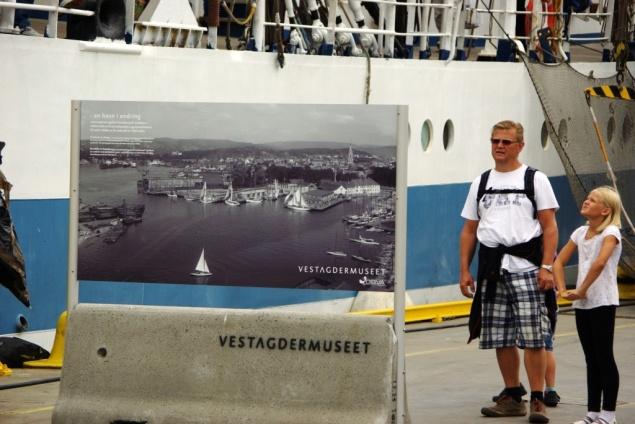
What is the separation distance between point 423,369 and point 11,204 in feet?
12.0

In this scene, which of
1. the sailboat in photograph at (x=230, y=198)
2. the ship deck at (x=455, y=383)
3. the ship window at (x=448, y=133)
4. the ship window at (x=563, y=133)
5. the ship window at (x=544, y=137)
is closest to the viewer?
the sailboat in photograph at (x=230, y=198)

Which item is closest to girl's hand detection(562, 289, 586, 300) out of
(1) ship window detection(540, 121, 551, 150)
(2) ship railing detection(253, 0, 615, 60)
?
(2) ship railing detection(253, 0, 615, 60)

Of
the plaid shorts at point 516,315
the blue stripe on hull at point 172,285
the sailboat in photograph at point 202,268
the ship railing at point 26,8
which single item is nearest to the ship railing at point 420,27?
the ship railing at point 26,8

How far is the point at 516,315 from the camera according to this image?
31.6 feet

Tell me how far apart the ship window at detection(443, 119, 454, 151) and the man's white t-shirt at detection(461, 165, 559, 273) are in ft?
26.6

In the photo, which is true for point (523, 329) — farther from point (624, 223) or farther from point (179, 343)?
point (624, 223)

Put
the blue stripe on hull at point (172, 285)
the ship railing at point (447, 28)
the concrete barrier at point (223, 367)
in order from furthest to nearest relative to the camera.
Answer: the ship railing at point (447, 28) → the blue stripe on hull at point (172, 285) → the concrete barrier at point (223, 367)

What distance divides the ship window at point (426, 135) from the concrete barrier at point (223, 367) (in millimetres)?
9076

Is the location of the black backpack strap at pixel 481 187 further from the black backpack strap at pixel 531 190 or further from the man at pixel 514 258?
the black backpack strap at pixel 531 190

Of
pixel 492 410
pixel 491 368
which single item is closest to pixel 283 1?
pixel 491 368

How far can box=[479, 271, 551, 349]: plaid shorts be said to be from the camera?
9.56 meters

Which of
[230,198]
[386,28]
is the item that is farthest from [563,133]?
[230,198]

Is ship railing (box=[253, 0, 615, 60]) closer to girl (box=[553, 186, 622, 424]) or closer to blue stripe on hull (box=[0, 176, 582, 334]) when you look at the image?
blue stripe on hull (box=[0, 176, 582, 334])

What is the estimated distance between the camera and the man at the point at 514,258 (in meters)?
9.55
